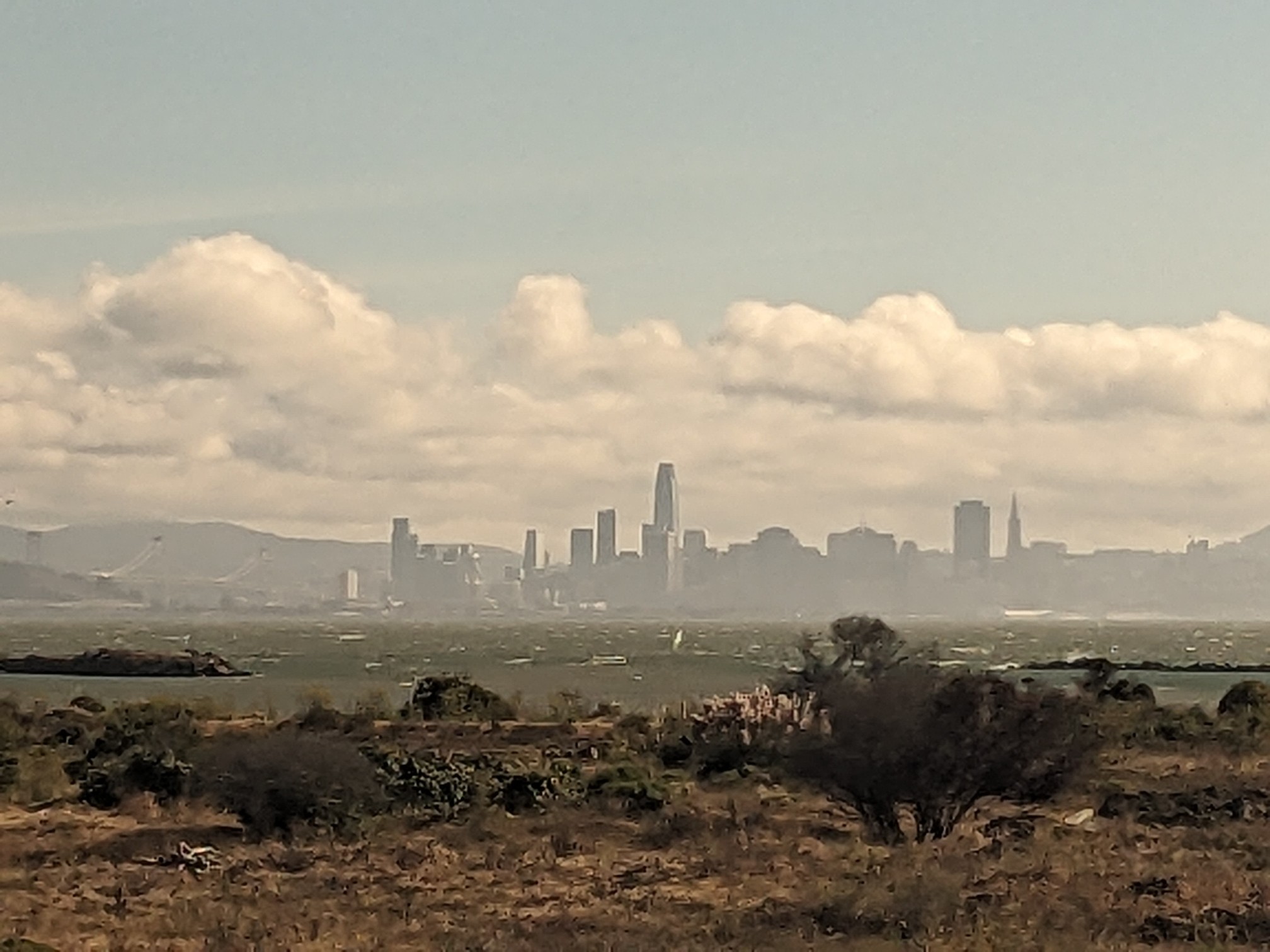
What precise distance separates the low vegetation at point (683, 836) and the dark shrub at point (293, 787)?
40 mm

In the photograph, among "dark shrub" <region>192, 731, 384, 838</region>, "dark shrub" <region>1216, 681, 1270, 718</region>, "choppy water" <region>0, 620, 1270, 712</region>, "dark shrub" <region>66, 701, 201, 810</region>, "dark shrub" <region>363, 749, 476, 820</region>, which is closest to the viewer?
"dark shrub" <region>192, 731, 384, 838</region>

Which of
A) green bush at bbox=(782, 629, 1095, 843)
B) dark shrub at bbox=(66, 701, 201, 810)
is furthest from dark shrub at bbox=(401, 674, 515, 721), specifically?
green bush at bbox=(782, 629, 1095, 843)

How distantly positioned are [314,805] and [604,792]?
5734 millimetres

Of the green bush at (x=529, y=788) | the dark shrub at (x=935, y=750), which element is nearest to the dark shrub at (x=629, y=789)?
the green bush at (x=529, y=788)

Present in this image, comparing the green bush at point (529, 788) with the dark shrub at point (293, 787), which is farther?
the green bush at point (529, 788)

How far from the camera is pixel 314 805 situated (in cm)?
2952

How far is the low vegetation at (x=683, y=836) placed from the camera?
2177 cm

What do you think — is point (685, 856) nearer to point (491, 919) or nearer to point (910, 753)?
point (910, 753)

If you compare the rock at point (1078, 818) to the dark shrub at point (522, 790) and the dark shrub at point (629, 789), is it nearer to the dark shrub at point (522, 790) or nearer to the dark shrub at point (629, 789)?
the dark shrub at point (629, 789)

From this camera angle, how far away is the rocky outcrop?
404 ft

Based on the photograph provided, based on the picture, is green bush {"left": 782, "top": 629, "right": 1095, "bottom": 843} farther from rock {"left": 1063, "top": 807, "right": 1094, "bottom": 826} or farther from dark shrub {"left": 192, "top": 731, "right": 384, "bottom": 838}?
dark shrub {"left": 192, "top": 731, "right": 384, "bottom": 838}

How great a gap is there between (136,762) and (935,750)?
14.5 m

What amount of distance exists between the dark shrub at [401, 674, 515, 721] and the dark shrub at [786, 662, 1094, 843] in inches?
907

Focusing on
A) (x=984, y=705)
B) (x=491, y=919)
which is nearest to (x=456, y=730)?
(x=984, y=705)
